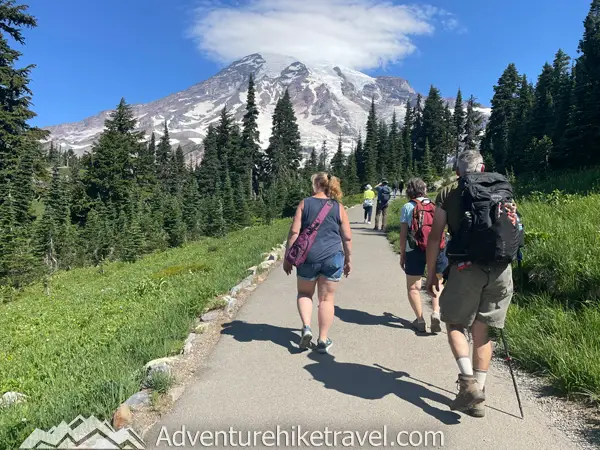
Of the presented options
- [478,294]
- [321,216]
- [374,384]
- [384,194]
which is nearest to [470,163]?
[478,294]

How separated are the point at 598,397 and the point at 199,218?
40733 mm

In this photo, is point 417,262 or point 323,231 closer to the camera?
point 323,231

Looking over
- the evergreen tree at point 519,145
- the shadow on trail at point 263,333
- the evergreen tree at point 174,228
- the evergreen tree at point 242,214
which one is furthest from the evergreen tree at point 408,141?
the shadow on trail at point 263,333

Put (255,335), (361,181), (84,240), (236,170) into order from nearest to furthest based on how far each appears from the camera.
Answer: (255,335) → (84,240) → (236,170) → (361,181)

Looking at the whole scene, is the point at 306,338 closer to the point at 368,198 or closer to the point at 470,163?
the point at 470,163

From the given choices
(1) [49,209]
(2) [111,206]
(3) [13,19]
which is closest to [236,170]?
(2) [111,206]

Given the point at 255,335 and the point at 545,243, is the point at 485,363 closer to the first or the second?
the point at 255,335

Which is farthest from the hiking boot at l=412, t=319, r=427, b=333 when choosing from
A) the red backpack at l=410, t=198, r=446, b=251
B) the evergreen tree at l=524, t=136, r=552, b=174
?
the evergreen tree at l=524, t=136, r=552, b=174

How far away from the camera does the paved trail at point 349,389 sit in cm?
346

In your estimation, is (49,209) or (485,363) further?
(49,209)

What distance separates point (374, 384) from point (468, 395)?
3.27ft

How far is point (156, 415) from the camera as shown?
12.2 feet

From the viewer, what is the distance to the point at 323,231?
5.11m

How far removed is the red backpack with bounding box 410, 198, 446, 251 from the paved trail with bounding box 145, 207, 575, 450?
4.20ft
